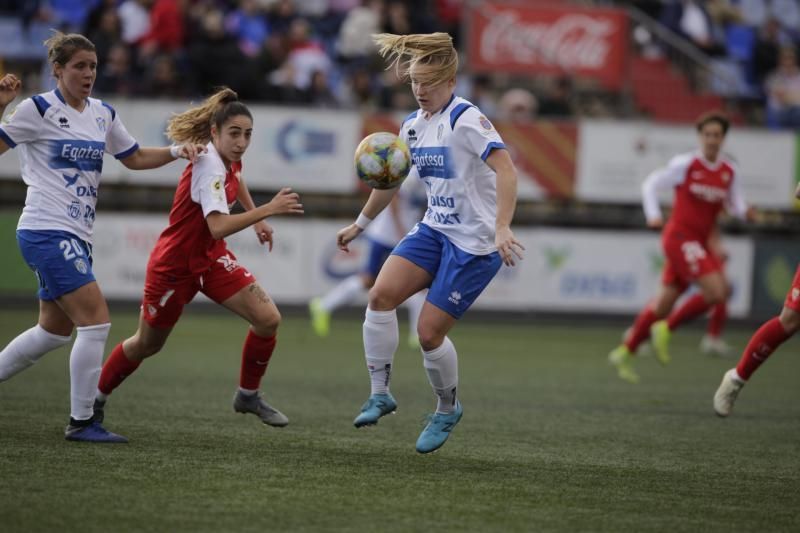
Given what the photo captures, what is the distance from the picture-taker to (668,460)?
6.96 m

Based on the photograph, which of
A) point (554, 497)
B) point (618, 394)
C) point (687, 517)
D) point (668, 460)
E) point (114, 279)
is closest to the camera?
point (687, 517)

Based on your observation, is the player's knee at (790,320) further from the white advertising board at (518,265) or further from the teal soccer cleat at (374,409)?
the white advertising board at (518,265)

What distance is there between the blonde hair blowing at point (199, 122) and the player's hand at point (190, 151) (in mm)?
280

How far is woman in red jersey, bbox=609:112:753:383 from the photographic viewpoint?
39.0ft

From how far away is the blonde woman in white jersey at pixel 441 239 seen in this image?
21.8 feet

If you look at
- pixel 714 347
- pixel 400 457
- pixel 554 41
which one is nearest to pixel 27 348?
pixel 400 457

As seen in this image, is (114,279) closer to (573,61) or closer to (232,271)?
(573,61)

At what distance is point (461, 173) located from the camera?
262 inches

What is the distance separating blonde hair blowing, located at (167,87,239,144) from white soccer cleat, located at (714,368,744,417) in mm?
4094

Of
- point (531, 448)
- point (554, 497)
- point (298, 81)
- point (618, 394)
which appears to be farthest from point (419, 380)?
point (298, 81)

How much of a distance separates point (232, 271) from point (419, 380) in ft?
13.6

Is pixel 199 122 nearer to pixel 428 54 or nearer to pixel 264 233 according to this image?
pixel 264 233

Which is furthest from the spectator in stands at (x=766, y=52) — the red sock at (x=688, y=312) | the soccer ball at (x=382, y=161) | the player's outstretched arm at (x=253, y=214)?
the player's outstretched arm at (x=253, y=214)

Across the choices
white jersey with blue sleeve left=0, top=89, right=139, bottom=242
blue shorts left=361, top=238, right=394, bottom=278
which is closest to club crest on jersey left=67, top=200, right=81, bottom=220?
white jersey with blue sleeve left=0, top=89, right=139, bottom=242
